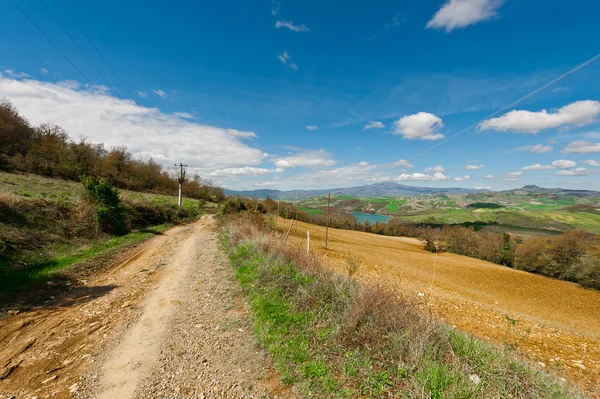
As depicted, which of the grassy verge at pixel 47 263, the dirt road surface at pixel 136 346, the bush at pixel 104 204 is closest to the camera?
the dirt road surface at pixel 136 346

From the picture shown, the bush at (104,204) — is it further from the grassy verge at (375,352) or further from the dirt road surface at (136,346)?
the grassy verge at (375,352)

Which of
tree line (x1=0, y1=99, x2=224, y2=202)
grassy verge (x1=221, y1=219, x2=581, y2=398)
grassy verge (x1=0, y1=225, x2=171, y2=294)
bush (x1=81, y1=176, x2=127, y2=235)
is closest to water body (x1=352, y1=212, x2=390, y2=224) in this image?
tree line (x1=0, y1=99, x2=224, y2=202)

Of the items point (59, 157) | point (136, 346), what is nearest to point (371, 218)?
point (59, 157)

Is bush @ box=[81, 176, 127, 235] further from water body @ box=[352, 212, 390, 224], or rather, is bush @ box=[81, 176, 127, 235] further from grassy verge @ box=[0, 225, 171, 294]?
water body @ box=[352, 212, 390, 224]

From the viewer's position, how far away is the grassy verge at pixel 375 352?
2986 mm

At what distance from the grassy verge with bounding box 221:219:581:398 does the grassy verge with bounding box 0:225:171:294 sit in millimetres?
6818

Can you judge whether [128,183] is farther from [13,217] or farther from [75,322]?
[75,322]

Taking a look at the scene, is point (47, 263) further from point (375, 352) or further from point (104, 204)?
point (375, 352)

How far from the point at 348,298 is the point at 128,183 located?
46782mm

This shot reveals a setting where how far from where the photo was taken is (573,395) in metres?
2.93

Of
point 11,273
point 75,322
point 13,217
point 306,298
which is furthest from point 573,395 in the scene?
point 13,217

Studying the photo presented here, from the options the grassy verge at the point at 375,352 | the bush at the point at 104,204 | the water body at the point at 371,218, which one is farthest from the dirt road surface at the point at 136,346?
the water body at the point at 371,218

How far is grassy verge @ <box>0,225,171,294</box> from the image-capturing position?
21.5 ft

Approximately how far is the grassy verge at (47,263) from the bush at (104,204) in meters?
1.74
